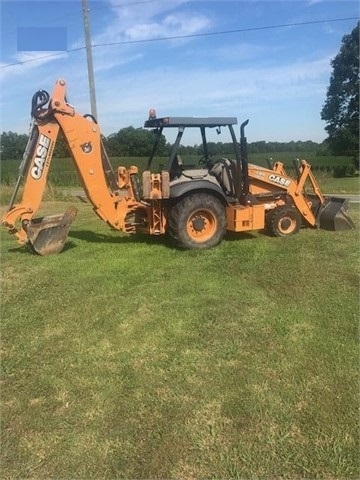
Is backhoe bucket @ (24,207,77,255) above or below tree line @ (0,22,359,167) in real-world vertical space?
below

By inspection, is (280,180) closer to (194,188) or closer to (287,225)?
(287,225)

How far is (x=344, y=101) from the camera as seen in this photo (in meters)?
38.8

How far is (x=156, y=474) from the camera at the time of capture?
2.43 metres

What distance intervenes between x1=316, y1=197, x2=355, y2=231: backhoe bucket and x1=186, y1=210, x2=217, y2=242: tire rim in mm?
2404

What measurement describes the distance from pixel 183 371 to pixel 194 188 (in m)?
3.91

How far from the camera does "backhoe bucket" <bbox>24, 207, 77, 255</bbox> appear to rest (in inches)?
272

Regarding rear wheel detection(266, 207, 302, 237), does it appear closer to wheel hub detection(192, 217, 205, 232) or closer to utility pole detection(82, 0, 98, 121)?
wheel hub detection(192, 217, 205, 232)

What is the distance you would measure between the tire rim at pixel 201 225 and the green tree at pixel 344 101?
110 ft

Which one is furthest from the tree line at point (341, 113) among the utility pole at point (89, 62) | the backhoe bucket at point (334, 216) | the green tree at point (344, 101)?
the backhoe bucket at point (334, 216)

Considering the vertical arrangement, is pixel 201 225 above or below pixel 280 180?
below

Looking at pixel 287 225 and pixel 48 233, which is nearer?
pixel 48 233

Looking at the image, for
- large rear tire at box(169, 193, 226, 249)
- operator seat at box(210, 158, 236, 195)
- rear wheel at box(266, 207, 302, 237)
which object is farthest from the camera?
rear wheel at box(266, 207, 302, 237)

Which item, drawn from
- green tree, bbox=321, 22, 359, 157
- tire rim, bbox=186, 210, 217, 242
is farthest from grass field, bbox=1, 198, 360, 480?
green tree, bbox=321, 22, 359, 157

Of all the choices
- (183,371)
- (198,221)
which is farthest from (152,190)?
(183,371)
